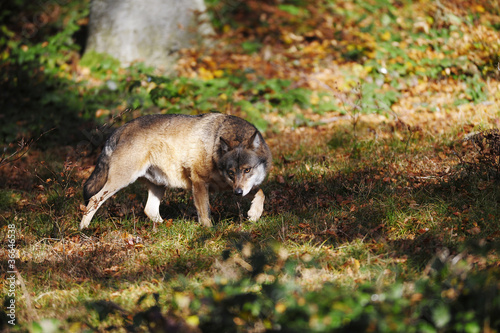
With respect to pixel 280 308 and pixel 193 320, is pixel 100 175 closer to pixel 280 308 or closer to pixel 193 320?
pixel 193 320

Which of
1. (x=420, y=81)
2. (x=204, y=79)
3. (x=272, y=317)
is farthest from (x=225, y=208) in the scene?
(x=420, y=81)

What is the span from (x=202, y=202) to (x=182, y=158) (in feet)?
2.41

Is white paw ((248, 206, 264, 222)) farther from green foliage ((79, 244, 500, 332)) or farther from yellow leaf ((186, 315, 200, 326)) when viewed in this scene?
yellow leaf ((186, 315, 200, 326))

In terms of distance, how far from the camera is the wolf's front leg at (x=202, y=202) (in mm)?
6080

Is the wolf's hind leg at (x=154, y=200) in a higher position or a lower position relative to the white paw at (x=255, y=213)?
lower

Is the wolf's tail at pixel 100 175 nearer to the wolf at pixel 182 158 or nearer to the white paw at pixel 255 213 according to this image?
the wolf at pixel 182 158

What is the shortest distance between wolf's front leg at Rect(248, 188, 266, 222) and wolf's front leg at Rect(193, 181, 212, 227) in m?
0.56

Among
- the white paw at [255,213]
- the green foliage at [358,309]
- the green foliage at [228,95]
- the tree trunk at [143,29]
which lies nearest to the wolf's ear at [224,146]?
the white paw at [255,213]

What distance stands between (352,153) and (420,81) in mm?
3651

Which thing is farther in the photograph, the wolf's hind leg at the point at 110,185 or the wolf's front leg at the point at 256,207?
the wolf's hind leg at the point at 110,185

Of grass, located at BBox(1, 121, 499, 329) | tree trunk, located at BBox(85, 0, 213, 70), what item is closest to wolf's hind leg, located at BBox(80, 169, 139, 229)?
grass, located at BBox(1, 121, 499, 329)

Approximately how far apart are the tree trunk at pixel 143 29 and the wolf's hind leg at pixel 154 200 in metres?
5.91

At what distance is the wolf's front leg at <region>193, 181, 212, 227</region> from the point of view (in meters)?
6.08

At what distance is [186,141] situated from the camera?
6527mm
